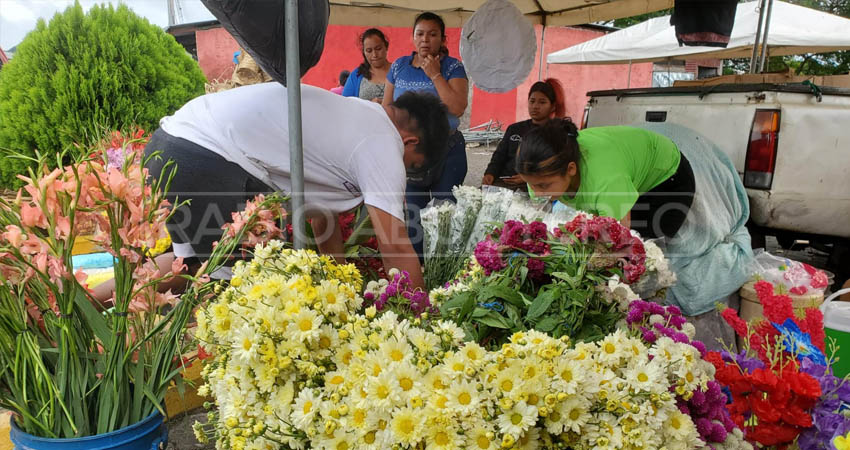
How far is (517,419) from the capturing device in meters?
0.90

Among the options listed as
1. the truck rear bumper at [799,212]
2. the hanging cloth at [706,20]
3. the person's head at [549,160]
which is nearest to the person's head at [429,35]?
the person's head at [549,160]

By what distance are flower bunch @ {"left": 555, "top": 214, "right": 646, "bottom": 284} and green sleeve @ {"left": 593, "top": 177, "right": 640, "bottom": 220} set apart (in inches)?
37.0

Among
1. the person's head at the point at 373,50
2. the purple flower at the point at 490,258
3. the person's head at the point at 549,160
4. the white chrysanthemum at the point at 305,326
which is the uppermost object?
the person's head at the point at 373,50

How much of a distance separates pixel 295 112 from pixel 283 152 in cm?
54

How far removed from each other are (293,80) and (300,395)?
843 mm

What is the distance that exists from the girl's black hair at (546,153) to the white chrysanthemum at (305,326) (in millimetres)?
1406

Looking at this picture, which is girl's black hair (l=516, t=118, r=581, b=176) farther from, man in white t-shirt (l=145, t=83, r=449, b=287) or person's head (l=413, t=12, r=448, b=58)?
person's head (l=413, t=12, r=448, b=58)

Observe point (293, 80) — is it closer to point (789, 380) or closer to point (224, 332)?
Answer: point (224, 332)

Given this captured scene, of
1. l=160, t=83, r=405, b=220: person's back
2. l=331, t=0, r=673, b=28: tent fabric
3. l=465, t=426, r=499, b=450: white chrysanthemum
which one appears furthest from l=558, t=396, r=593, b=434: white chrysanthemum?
l=331, t=0, r=673, b=28: tent fabric

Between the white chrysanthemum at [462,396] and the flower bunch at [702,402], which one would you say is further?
the flower bunch at [702,402]

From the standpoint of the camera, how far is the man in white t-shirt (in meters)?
1.92

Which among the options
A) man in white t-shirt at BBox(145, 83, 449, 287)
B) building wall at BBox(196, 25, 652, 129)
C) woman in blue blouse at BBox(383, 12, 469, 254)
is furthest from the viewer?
building wall at BBox(196, 25, 652, 129)

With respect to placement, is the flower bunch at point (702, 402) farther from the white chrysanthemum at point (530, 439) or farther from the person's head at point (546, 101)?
the person's head at point (546, 101)

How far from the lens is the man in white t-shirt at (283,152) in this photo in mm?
1922
